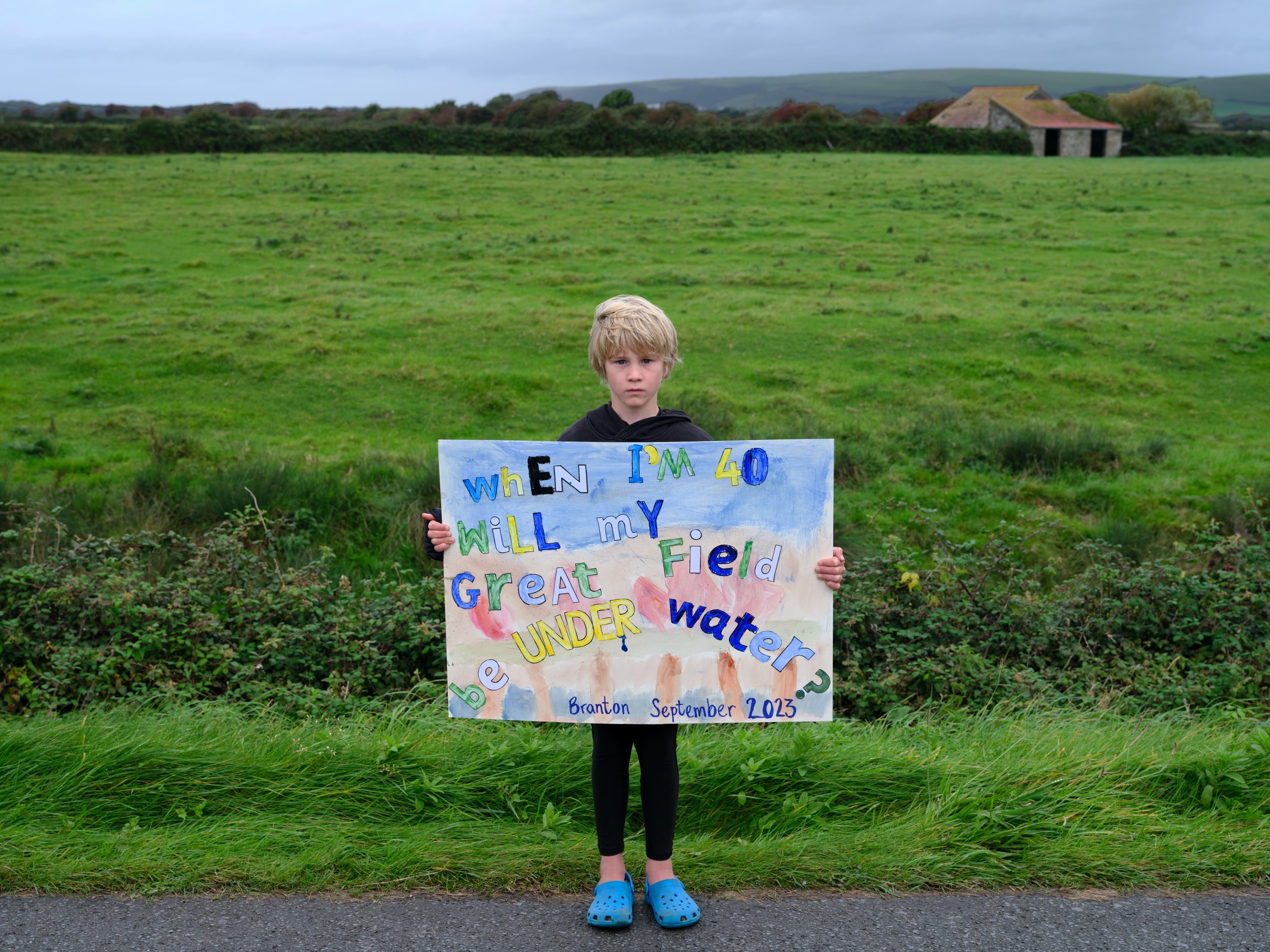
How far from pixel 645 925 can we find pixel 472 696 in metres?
0.95

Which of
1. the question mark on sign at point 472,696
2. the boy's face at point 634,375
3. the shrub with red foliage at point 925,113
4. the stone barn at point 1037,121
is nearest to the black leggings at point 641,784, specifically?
the question mark on sign at point 472,696

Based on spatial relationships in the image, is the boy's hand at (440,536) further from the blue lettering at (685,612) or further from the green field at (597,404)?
the green field at (597,404)

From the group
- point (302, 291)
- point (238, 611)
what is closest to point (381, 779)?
point (238, 611)

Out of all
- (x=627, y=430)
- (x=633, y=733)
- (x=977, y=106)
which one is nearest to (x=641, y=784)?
(x=633, y=733)

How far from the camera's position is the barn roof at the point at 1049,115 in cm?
6075

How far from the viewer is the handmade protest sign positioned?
3.61m

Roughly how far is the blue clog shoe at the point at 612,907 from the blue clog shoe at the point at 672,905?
0.07m

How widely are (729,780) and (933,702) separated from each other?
6.43 ft

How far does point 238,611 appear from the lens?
20.0 feet

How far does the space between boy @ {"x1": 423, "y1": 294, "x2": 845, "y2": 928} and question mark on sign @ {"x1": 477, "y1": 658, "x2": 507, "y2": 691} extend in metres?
0.37

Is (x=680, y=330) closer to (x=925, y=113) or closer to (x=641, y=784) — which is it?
(x=641, y=784)

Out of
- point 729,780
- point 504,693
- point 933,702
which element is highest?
point 504,693

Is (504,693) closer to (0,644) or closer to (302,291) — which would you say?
(0,644)

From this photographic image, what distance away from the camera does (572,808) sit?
398cm
